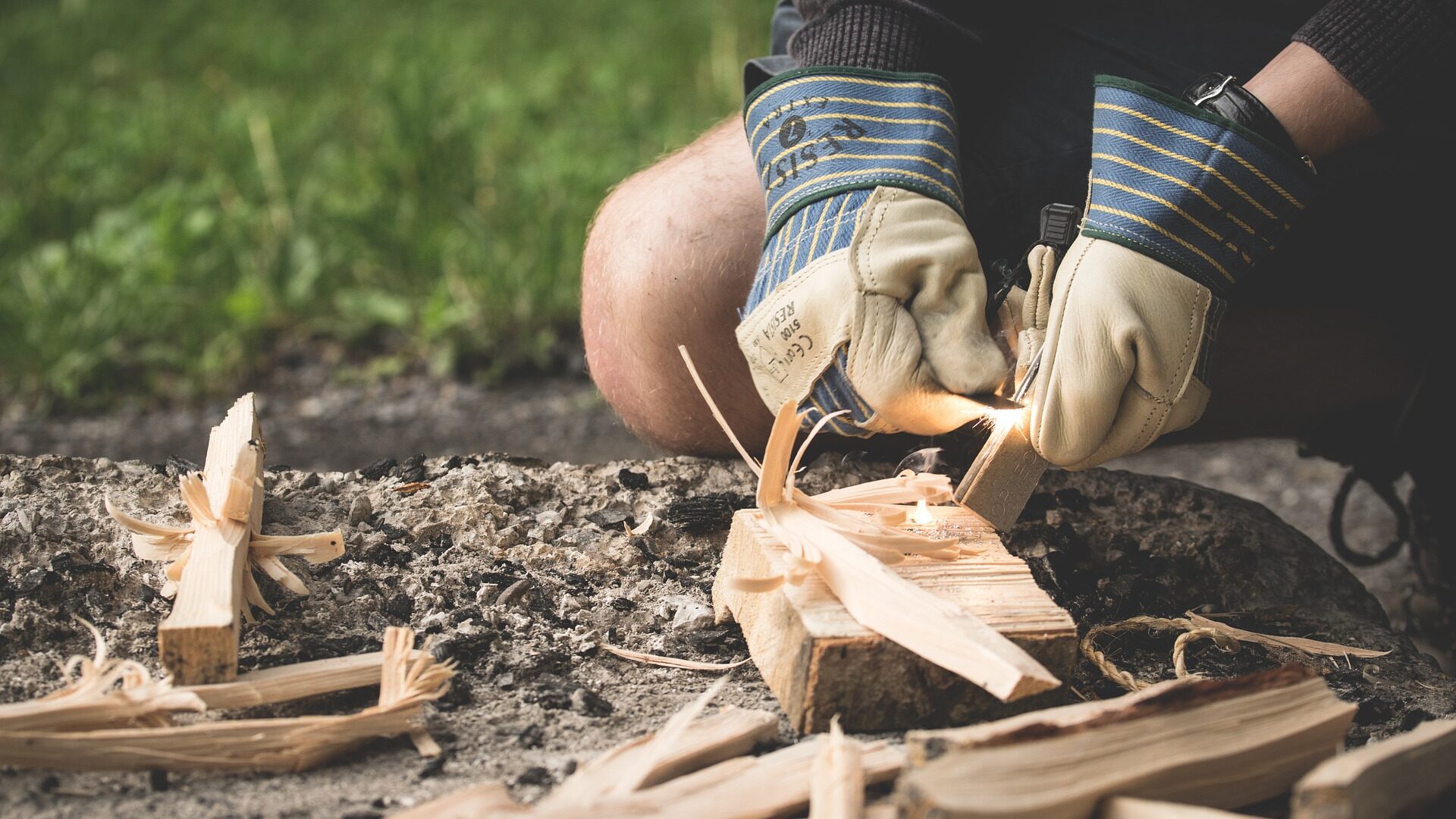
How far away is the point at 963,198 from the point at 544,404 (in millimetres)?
1865

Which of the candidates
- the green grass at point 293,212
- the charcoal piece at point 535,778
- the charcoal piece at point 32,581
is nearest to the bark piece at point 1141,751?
the charcoal piece at point 535,778

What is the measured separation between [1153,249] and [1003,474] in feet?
1.18

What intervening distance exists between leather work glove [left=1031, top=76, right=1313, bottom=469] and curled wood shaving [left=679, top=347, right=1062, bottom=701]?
0.24 metres

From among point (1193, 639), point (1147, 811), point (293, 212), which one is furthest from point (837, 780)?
point (293, 212)

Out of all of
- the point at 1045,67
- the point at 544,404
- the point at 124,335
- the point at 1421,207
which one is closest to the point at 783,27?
the point at 1045,67

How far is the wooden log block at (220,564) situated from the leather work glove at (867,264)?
0.70m

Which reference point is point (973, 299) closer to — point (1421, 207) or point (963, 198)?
point (963, 198)

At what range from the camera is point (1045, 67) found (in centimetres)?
205

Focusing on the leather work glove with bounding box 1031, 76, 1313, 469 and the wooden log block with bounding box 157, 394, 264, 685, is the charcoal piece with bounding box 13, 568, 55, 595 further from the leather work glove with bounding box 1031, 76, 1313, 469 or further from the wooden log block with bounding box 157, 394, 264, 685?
the leather work glove with bounding box 1031, 76, 1313, 469

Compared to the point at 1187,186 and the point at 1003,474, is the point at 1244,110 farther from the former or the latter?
the point at 1003,474

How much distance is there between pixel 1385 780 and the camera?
1008mm

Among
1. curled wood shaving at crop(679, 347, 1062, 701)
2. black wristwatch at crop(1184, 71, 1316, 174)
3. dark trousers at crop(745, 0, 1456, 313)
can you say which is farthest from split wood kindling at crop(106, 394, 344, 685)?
black wristwatch at crop(1184, 71, 1316, 174)

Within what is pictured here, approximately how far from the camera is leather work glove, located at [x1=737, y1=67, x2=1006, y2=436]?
1555 millimetres

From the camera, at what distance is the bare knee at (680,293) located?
78.6 inches
